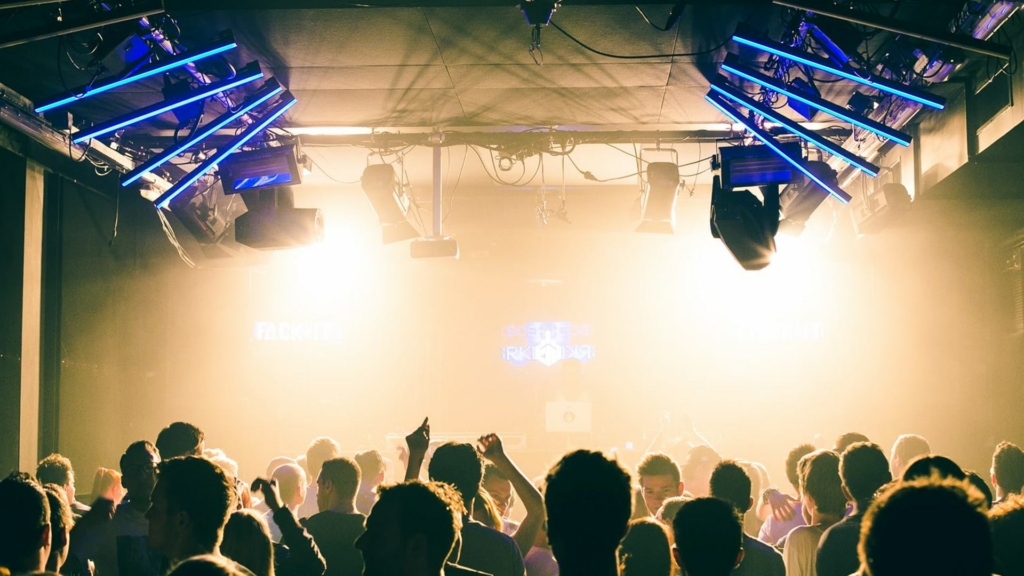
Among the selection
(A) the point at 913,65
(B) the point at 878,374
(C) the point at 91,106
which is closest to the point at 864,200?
(A) the point at 913,65

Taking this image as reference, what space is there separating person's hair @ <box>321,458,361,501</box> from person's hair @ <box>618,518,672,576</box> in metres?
1.44

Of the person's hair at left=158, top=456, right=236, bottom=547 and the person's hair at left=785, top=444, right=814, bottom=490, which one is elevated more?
the person's hair at left=158, top=456, right=236, bottom=547

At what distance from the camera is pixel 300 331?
10977mm

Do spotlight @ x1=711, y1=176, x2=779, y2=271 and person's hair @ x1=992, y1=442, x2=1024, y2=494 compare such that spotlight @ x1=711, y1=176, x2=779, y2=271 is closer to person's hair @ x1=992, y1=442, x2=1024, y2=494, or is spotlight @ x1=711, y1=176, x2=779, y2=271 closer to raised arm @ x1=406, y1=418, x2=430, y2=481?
person's hair @ x1=992, y1=442, x2=1024, y2=494

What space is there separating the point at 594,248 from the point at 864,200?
4336 mm

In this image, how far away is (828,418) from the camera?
10914 mm

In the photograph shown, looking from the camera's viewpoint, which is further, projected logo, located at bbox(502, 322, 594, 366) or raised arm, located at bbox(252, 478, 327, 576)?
projected logo, located at bbox(502, 322, 594, 366)

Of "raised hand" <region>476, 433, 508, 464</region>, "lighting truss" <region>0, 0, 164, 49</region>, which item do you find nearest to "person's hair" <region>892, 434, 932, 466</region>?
"raised hand" <region>476, 433, 508, 464</region>

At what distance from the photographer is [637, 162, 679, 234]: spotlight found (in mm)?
7191

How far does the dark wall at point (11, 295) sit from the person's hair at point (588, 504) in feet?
18.8

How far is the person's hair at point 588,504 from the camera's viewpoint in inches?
74.8

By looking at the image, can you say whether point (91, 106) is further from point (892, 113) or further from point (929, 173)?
point (929, 173)

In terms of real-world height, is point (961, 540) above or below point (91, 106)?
below

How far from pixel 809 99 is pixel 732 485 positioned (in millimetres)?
2611
